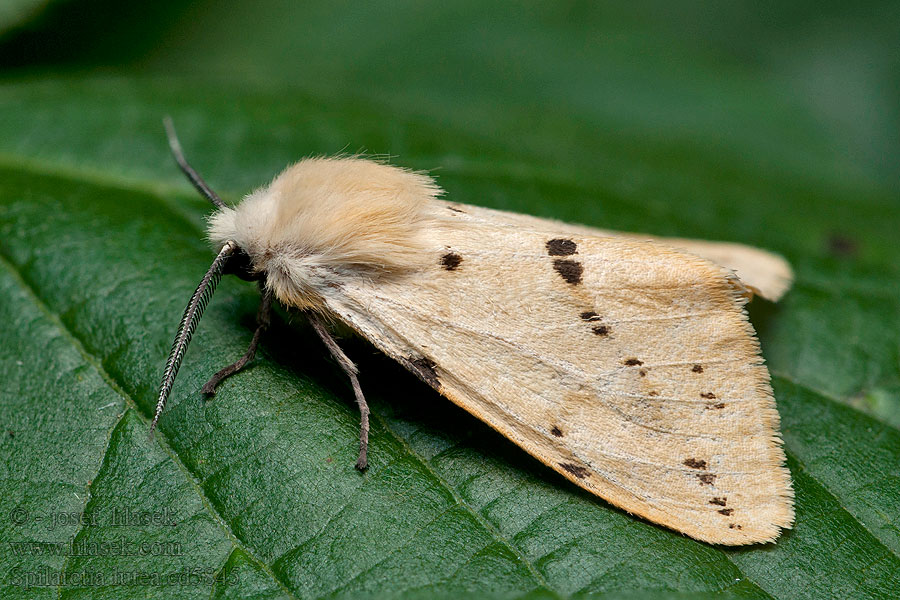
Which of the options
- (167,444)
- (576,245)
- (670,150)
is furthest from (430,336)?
(670,150)

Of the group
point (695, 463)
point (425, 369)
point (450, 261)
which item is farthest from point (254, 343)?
point (695, 463)

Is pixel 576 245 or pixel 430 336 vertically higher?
pixel 576 245

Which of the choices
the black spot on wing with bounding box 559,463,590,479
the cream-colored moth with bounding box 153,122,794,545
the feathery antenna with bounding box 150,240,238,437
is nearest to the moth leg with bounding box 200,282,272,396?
the cream-colored moth with bounding box 153,122,794,545

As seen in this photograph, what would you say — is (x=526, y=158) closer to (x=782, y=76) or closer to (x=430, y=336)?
(x=430, y=336)

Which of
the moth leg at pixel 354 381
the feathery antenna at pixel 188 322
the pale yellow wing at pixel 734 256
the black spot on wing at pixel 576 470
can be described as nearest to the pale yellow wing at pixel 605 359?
the black spot on wing at pixel 576 470

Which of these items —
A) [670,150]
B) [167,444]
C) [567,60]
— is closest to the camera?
[167,444]

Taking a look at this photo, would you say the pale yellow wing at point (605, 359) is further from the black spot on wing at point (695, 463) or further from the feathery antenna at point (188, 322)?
the feathery antenna at point (188, 322)
